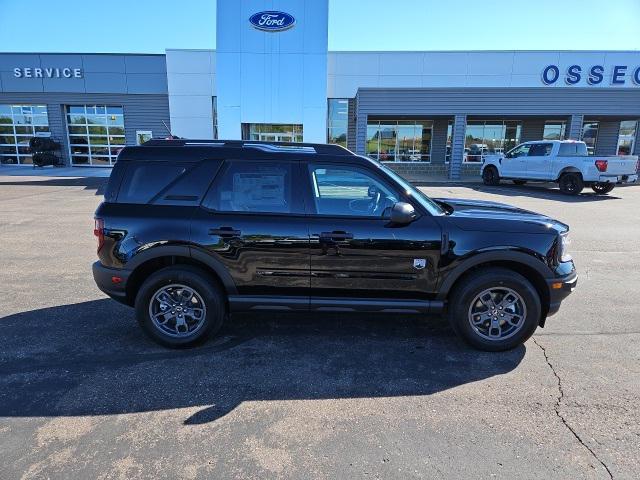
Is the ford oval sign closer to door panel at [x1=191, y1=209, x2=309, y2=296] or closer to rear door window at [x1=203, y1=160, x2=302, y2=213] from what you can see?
rear door window at [x1=203, y1=160, x2=302, y2=213]

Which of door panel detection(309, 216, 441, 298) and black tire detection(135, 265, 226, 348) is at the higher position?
door panel detection(309, 216, 441, 298)

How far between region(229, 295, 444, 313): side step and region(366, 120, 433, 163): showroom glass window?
24079 millimetres

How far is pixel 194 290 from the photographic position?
3838 mm

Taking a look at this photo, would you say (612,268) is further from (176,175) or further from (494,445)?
(176,175)

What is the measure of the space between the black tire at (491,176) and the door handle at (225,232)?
1871cm

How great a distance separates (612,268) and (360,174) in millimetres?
5110

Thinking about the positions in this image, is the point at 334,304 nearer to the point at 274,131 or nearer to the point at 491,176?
the point at 491,176

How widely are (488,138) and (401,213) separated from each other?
2647 cm

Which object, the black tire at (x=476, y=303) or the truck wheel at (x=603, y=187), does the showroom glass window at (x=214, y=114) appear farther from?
the black tire at (x=476, y=303)

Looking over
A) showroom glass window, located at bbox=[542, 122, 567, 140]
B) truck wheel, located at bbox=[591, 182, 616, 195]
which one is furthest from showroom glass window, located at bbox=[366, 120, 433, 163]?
truck wheel, located at bbox=[591, 182, 616, 195]

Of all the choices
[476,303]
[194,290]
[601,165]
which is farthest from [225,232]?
[601,165]

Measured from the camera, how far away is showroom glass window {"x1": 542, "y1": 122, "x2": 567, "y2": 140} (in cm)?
2669

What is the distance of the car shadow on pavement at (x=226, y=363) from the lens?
3131 mm

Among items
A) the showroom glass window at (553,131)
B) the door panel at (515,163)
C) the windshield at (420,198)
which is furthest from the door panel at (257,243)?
the showroom glass window at (553,131)
